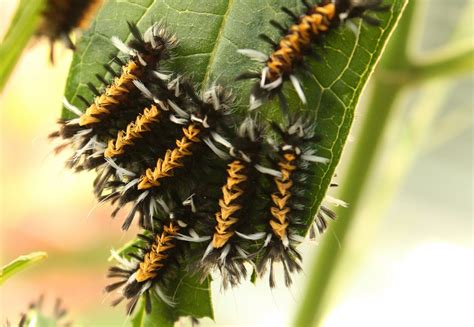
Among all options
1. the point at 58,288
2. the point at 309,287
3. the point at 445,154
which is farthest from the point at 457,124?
the point at 58,288

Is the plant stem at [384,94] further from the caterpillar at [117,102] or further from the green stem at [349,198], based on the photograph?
the caterpillar at [117,102]

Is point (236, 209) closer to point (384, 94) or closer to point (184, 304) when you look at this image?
point (184, 304)

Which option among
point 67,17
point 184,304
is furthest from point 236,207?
point 67,17

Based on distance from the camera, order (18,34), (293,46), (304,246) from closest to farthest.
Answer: (18,34), (293,46), (304,246)

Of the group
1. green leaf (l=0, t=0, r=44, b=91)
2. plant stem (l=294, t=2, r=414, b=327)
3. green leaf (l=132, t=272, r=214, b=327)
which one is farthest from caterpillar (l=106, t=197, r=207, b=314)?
plant stem (l=294, t=2, r=414, b=327)

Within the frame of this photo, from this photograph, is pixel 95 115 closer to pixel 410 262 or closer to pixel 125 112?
pixel 125 112

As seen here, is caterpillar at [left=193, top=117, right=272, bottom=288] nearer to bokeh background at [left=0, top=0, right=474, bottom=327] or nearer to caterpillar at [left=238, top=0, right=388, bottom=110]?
caterpillar at [left=238, top=0, right=388, bottom=110]
